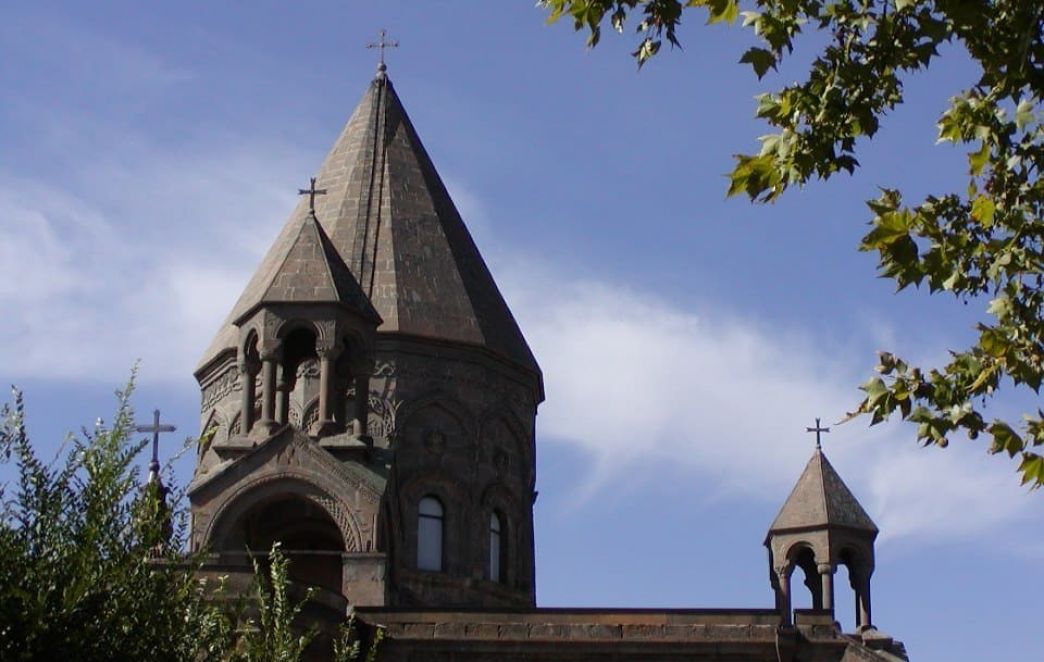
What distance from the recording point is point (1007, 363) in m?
14.6

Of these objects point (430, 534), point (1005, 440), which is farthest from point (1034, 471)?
point (430, 534)

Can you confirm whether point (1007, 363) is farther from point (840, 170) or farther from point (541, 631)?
point (541, 631)

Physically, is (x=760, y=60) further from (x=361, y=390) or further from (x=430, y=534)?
(x=430, y=534)

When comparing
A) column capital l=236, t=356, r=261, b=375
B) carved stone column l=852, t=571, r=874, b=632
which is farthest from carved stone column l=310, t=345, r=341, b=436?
carved stone column l=852, t=571, r=874, b=632

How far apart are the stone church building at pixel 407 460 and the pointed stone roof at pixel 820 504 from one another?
3 centimetres

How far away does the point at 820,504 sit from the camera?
3094cm

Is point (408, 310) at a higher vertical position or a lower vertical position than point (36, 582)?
higher

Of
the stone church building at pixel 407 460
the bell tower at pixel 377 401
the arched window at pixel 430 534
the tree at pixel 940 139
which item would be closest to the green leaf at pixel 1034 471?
the tree at pixel 940 139

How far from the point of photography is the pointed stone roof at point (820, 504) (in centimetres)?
3083

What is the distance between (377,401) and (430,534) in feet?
A: 7.14

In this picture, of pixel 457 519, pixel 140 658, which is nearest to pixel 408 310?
pixel 457 519

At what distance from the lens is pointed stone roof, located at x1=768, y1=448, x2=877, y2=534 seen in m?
30.8

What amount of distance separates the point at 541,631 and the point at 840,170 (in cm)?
1439

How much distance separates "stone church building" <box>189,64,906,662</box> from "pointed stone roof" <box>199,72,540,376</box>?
0.04 meters
